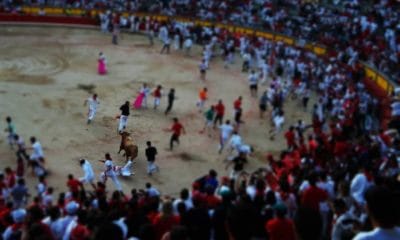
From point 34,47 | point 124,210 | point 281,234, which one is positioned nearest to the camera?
point 281,234

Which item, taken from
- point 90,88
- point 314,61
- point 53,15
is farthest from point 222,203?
point 53,15

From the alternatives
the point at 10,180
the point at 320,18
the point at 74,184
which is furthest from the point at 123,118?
the point at 320,18

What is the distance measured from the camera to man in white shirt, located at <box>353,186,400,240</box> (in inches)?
218

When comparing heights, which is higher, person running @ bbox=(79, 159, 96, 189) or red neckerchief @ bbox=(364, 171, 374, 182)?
person running @ bbox=(79, 159, 96, 189)

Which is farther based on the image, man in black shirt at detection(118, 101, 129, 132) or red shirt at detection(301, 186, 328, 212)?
red shirt at detection(301, 186, 328, 212)

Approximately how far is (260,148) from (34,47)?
18500 millimetres

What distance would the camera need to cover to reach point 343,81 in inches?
1180

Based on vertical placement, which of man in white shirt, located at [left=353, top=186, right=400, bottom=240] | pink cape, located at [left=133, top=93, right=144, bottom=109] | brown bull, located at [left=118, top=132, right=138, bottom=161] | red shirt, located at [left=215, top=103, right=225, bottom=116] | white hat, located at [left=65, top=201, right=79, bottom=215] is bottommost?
red shirt, located at [left=215, top=103, right=225, bottom=116]

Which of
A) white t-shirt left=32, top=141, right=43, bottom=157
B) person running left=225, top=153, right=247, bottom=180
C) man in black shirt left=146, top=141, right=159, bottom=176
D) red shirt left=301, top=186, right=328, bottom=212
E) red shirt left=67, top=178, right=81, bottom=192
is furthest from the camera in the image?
white t-shirt left=32, top=141, right=43, bottom=157

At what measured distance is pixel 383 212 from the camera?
5.57m

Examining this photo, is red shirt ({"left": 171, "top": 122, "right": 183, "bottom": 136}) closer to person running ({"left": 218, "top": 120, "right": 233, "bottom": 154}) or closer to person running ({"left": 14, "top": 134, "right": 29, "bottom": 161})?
person running ({"left": 218, "top": 120, "right": 233, "bottom": 154})

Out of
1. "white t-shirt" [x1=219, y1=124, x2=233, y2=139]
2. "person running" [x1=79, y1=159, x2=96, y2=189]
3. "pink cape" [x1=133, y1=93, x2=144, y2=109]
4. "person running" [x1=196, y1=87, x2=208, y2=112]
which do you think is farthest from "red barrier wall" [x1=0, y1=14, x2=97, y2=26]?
"person running" [x1=79, y1=159, x2=96, y2=189]

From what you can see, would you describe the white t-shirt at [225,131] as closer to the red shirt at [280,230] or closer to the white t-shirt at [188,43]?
the red shirt at [280,230]

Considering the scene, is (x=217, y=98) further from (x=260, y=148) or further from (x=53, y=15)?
(x=53, y=15)
